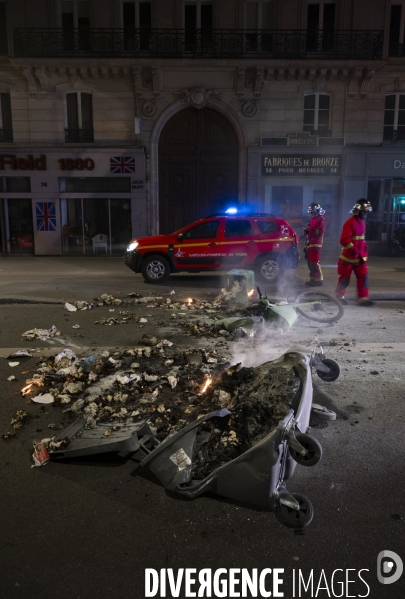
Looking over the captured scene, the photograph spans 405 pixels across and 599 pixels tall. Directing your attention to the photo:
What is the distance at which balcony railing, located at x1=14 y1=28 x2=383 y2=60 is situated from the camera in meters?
20.7

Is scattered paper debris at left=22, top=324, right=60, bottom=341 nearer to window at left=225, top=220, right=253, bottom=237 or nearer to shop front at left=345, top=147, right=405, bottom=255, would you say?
window at left=225, top=220, right=253, bottom=237

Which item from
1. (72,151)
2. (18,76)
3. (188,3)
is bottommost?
(72,151)

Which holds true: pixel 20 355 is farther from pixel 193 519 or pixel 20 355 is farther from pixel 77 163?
pixel 77 163

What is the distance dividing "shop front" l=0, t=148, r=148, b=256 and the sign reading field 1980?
213 inches

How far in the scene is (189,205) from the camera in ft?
72.6

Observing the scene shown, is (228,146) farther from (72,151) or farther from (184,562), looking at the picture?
(184,562)

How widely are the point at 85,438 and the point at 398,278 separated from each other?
12.4 m

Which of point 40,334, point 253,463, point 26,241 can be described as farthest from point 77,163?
point 253,463

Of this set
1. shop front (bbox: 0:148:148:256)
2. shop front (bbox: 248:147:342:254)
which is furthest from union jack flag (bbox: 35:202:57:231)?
shop front (bbox: 248:147:342:254)

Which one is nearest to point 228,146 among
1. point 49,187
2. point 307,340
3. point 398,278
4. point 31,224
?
point 49,187

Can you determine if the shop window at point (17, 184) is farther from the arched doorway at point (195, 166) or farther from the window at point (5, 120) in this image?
the arched doorway at point (195, 166)

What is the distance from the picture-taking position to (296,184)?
21797 millimetres

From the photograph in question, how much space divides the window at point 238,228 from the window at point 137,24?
1178cm

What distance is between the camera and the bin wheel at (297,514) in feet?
10.2
